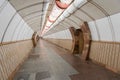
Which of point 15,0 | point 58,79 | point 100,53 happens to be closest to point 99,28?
point 100,53

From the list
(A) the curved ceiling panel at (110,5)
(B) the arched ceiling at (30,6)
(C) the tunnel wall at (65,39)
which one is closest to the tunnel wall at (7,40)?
(B) the arched ceiling at (30,6)

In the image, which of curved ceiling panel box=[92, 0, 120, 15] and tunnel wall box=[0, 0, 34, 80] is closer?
tunnel wall box=[0, 0, 34, 80]

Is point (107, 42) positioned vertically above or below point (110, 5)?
below

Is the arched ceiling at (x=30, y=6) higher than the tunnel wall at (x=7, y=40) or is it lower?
higher

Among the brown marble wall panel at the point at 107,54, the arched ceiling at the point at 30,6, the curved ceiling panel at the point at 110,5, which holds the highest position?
the arched ceiling at the point at 30,6

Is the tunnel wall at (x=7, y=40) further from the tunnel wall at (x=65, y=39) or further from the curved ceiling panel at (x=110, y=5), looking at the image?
the tunnel wall at (x=65, y=39)

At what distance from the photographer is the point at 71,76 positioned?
17.4 ft

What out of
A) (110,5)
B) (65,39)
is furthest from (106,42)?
(65,39)

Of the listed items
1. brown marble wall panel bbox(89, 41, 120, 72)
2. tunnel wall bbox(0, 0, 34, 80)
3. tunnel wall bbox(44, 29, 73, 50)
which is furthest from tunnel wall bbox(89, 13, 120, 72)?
Answer: tunnel wall bbox(44, 29, 73, 50)

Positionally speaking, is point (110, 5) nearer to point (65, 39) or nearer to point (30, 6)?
point (30, 6)

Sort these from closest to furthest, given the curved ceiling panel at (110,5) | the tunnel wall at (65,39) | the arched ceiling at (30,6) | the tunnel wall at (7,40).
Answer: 1. the tunnel wall at (7,40)
2. the curved ceiling panel at (110,5)
3. the arched ceiling at (30,6)
4. the tunnel wall at (65,39)

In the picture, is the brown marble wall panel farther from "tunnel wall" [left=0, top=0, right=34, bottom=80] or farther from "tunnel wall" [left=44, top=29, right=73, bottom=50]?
"tunnel wall" [left=44, top=29, right=73, bottom=50]

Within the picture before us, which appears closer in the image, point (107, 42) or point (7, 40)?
point (7, 40)

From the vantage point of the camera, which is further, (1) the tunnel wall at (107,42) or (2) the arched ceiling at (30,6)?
(1) the tunnel wall at (107,42)
